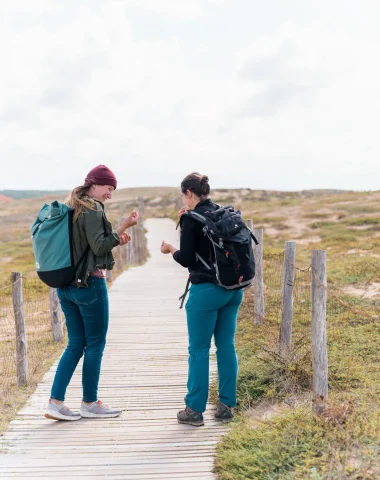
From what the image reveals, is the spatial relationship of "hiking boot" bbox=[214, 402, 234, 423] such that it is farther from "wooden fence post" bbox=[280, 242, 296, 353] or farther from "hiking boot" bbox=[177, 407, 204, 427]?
"wooden fence post" bbox=[280, 242, 296, 353]

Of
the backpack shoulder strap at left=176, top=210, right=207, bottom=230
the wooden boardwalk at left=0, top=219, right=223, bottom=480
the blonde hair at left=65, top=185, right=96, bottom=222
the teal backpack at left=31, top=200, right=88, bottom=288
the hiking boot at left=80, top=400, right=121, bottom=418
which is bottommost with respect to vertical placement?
the wooden boardwalk at left=0, top=219, right=223, bottom=480

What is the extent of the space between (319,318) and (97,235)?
1.73 meters

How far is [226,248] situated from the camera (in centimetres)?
423

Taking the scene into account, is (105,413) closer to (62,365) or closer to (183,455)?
(62,365)

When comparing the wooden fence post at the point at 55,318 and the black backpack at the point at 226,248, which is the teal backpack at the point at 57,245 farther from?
the wooden fence post at the point at 55,318

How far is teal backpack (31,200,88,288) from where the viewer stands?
4.41 m

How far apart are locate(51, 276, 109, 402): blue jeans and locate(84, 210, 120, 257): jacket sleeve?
29 cm

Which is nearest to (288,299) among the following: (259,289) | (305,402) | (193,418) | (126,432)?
(259,289)

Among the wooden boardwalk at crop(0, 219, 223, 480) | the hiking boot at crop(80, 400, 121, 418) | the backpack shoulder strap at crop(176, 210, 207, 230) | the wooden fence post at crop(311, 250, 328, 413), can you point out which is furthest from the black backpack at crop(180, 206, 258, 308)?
the hiking boot at crop(80, 400, 121, 418)

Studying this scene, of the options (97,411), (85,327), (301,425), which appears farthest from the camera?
(97,411)

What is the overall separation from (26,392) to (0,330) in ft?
18.6

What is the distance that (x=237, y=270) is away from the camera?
4.26 m

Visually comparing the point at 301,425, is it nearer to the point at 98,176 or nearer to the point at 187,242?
the point at 187,242

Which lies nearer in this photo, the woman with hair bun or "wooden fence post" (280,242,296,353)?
the woman with hair bun
